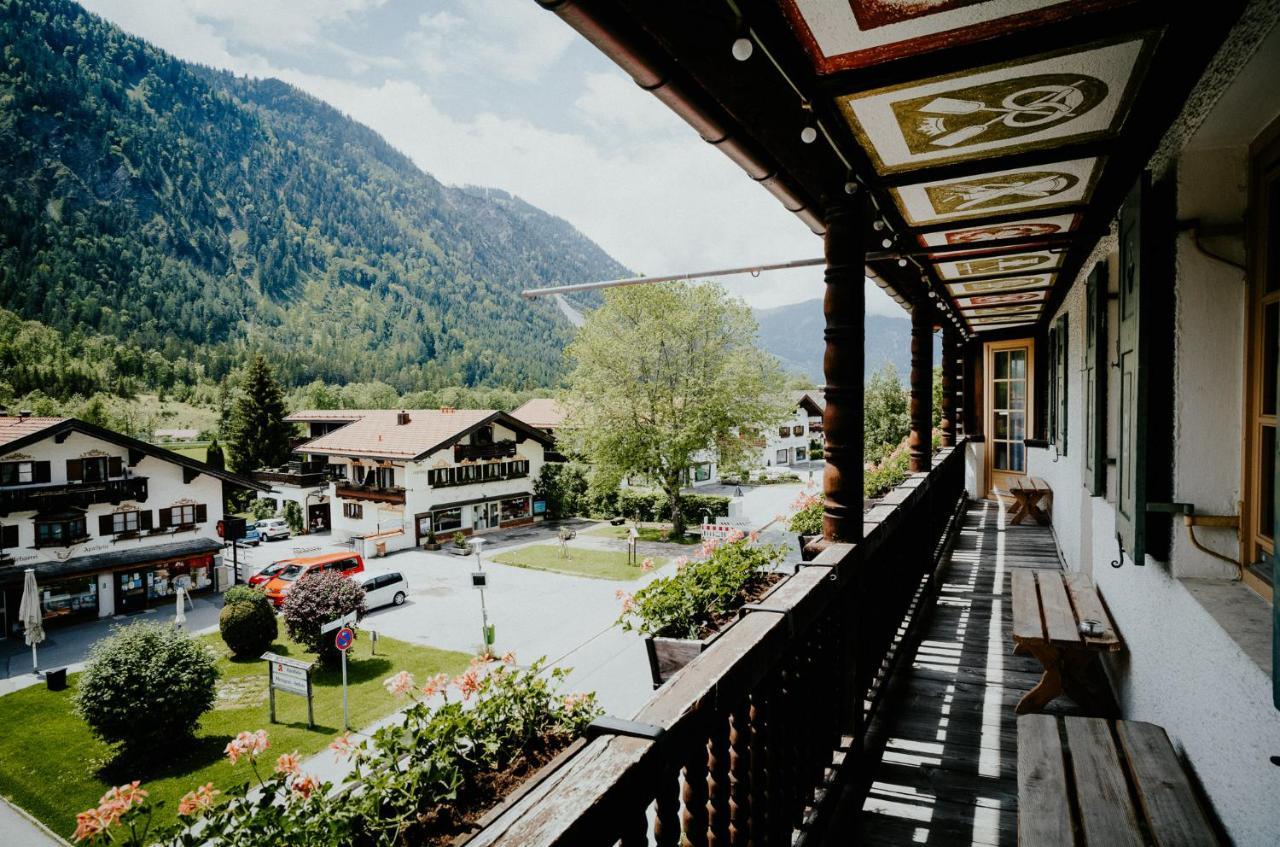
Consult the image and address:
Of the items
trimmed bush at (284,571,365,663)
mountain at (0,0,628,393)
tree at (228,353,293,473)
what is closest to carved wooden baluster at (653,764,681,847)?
trimmed bush at (284,571,365,663)

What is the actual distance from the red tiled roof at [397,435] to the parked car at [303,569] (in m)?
5.54

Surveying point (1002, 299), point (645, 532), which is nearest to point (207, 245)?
point (645, 532)

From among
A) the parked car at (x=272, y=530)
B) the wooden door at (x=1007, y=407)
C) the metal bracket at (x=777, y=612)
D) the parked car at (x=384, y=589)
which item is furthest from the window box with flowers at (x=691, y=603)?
the parked car at (x=272, y=530)

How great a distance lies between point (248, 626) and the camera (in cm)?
1423

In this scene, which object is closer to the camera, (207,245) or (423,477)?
(423,477)

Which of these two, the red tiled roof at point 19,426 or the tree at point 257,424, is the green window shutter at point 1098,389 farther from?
the tree at point 257,424

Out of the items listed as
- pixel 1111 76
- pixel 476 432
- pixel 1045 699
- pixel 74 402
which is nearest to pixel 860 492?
pixel 1045 699

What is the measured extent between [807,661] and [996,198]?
2.80 meters

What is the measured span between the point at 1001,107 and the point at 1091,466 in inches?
94.4

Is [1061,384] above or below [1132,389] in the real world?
above

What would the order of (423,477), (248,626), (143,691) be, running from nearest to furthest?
(143,691), (248,626), (423,477)

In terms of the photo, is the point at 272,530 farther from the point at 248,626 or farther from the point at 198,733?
the point at 198,733

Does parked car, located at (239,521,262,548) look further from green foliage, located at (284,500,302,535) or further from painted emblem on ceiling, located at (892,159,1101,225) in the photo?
painted emblem on ceiling, located at (892,159,1101,225)

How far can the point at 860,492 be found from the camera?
3066 mm
